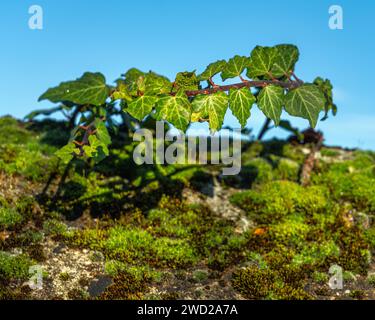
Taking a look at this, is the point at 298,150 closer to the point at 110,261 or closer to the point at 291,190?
the point at 291,190

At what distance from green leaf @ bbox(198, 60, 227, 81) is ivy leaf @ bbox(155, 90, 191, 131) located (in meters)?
0.67

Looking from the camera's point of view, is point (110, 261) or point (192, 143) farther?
point (192, 143)

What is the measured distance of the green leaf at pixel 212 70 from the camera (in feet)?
26.7

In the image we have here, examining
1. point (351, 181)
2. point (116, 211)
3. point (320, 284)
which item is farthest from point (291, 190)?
point (116, 211)

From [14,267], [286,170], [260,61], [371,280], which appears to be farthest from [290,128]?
→ [14,267]

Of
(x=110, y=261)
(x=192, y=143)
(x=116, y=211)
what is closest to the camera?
(x=110, y=261)

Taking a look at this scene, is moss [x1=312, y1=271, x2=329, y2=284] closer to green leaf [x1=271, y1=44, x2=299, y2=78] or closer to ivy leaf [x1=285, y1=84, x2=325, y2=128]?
ivy leaf [x1=285, y1=84, x2=325, y2=128]

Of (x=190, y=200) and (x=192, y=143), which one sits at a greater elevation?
(x=192, y=143)

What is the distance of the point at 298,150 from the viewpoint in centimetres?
1388

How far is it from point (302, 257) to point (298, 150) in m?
5.49

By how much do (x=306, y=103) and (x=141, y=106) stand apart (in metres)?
2.89

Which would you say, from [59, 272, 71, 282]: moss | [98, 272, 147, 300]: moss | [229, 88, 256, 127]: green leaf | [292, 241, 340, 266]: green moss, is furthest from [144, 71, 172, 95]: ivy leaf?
[292, 241, 340, 266]: green moss

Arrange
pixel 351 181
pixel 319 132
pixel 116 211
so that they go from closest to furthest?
1. pixel 116 211
2. pixel 351 181
3. pixel 319 132
